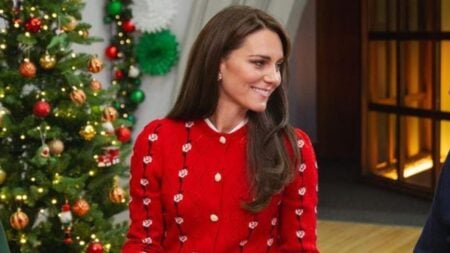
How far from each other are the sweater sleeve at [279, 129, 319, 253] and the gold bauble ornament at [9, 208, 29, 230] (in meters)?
1.92

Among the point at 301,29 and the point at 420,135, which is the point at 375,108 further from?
the point at 301,29

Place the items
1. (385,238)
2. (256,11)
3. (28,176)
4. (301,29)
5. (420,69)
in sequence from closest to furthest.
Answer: (256,11), (28,176), (385,238), (420,69), (301,29)

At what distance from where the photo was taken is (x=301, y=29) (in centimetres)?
830

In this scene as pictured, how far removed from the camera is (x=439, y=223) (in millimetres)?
1449

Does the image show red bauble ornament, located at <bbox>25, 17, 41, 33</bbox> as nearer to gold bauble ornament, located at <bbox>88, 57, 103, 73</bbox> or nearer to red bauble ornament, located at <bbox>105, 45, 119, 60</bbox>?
gold bauble ornament, located at <bbox>88, 57, 103, 73</bbox>

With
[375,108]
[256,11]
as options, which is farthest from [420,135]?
[256,11]

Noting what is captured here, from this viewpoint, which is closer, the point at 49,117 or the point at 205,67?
the point at 205,67

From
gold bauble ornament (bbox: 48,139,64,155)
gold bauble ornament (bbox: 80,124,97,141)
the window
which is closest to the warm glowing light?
the window

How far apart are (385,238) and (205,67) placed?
12.5 feet

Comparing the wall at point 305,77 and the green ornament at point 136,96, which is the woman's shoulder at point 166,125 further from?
the wall at point 305,77

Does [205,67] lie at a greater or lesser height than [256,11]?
lesser

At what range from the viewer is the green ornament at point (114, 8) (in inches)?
211

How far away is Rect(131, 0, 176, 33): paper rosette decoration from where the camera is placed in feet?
17.7

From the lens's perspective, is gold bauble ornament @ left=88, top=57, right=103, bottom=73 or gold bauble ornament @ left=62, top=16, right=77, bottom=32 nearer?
gold bauble ornament @ left=62, top=16, right=77, bottom=32
